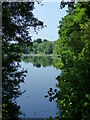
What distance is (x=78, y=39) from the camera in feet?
16.7

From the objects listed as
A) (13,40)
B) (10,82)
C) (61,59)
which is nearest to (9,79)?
(10,82)

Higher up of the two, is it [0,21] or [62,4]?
[0,21]

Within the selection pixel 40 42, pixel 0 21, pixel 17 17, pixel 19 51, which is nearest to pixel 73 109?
pixel 0 21

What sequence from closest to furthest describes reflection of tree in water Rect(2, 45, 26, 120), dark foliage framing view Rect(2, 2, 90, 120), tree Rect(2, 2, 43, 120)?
dark foliage framing view Rect(2, 2, 90, 120)
tree Rect(2, 2, 43, 120)
reflection of tree in water Rect(2, 45, 26, 120)

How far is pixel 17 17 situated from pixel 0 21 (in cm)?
119

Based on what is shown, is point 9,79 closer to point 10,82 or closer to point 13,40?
point 10,82

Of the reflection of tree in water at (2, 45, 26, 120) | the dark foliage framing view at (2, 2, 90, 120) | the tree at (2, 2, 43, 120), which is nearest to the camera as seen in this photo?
the dark foliage framing view at (2, 2, 90, 120)

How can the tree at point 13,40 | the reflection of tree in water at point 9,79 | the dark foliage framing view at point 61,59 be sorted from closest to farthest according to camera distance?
the dark foliage framing view at point 61,59, the tree at point 13,40, the reflection of tree in water at point 9,79

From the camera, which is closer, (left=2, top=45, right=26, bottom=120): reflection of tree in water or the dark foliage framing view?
the dark foliage framing view

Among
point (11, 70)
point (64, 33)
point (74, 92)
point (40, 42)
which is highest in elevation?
point (40, 42)

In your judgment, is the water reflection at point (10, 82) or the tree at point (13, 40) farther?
the water reflection at point (10, 82)

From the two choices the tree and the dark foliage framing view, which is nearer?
the dark foliage framing view

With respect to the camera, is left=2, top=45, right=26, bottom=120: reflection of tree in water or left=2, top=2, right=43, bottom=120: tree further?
left=2, top=45, right=26, bottom=120: reflection of tree in water

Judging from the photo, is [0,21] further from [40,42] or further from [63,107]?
[40,42]
